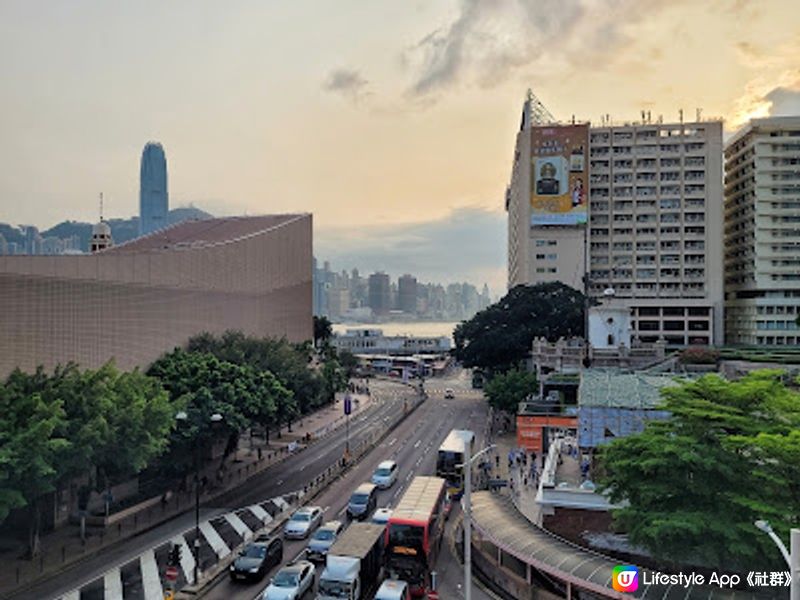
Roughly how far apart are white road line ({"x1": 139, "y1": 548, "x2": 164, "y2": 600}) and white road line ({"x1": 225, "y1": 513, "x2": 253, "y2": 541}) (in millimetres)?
4342

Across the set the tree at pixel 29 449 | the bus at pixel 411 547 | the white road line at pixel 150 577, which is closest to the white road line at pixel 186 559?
the white road line at pixel 150 577

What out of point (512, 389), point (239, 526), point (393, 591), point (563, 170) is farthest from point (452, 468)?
point (563, 170)

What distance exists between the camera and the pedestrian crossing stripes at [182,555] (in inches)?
1011

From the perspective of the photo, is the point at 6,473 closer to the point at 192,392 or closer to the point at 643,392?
the point at 192,392

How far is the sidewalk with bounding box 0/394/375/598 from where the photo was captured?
2764 cm

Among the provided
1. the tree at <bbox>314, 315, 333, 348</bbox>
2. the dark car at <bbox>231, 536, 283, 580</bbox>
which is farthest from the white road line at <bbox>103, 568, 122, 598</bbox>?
the tree at <bbox>314, 315, 333, 348</bbox>

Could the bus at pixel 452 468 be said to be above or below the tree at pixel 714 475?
below

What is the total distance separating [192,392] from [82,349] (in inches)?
283

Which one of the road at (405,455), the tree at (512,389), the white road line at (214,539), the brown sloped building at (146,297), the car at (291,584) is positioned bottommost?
the road at (405,455)

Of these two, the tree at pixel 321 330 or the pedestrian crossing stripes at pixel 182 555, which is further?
the tree at pixel 321 330

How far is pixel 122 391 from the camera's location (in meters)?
32.8

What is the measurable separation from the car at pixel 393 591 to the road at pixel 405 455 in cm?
435

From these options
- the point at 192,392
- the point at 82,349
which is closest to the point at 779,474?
the point at 192,392

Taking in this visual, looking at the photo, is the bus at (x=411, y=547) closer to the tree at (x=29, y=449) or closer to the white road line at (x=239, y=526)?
the white road line at (x=239, y=526)
